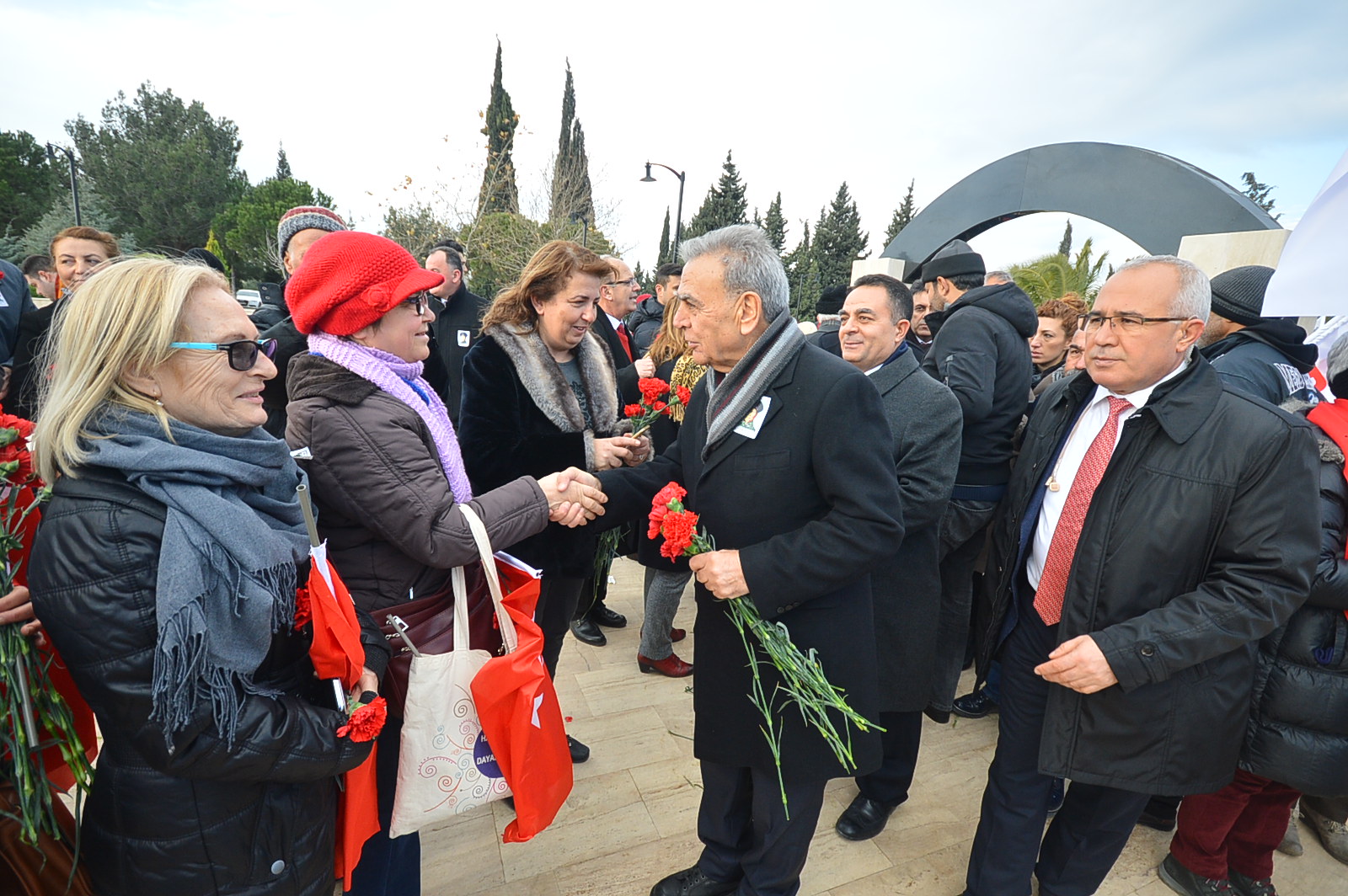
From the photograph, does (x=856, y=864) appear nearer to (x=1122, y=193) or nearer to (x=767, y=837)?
(x=767, y=837)

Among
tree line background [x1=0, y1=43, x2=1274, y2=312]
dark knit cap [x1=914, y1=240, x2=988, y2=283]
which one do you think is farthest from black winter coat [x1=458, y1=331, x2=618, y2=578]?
tree line background [x1=0, y1=43, x2=1274, y2=312]

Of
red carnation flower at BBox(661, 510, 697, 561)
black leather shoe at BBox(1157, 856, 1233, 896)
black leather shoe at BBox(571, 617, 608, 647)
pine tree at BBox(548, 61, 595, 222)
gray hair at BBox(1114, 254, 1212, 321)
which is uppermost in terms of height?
pine tree at BBox(548, 61, 595, 222)

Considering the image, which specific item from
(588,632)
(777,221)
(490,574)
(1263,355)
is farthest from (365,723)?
(777,221)

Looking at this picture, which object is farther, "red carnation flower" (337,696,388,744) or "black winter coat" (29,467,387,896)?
"red carnation flower" (337,696,388,744)

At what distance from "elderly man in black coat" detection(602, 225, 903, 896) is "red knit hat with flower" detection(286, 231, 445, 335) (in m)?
0.85

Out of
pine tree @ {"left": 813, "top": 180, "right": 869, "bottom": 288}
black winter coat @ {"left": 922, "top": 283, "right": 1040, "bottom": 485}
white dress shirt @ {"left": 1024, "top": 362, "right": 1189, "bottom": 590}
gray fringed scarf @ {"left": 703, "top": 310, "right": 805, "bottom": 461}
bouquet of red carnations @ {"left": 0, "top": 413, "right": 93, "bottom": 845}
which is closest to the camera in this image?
bouquet of red carnations @ {"left": 0, "top": 413, "right": 93, "bottom": 845}

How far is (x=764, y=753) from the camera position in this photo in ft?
6.57

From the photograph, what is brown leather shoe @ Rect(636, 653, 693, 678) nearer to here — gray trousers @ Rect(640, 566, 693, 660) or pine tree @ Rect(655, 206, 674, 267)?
gray trousers @ Rect(640, 566, 693, 660)

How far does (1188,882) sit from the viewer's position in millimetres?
2516

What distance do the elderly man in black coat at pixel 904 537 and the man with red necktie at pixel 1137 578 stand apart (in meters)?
0.36

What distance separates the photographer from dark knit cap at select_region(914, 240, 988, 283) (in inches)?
161

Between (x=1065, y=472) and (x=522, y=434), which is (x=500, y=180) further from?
(x=1065, y=472)

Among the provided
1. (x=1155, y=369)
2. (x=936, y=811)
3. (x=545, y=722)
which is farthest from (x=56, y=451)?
(x=936, y=811)

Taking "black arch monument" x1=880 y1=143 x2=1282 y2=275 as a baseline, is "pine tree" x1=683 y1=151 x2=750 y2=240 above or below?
above
